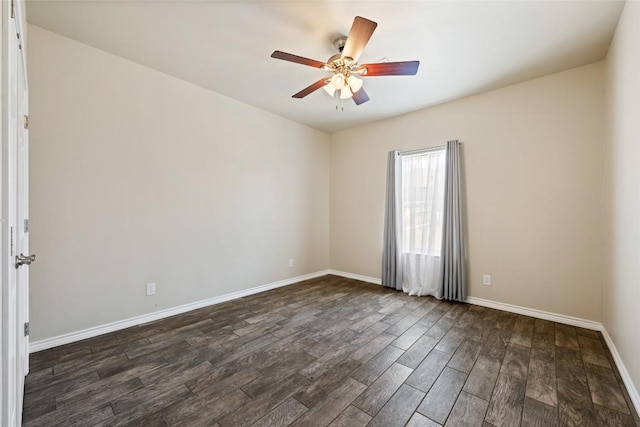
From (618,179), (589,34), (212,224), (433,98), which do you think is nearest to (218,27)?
(212,224)

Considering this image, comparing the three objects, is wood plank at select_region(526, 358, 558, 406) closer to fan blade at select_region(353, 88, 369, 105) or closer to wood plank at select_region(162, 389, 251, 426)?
wood plank at select_region(162, 389, 251, 426)

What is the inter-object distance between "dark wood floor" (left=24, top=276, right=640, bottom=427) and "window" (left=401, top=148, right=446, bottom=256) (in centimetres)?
115

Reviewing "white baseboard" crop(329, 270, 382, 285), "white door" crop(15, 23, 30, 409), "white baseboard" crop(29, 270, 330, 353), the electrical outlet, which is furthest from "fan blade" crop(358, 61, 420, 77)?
"white baseboard" crop(329, 270, 382, 285)

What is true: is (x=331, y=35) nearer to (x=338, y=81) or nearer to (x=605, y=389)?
(x=338, y=81)

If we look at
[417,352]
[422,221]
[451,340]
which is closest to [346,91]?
[422,221]

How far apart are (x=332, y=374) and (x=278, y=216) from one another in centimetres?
267

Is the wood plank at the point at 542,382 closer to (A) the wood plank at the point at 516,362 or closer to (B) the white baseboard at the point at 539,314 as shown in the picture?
(A) the wood plank at the point at 516,362

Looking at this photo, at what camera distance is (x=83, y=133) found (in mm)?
2477

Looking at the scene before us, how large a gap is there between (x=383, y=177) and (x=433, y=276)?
66.5 inches

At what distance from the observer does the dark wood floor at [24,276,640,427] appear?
1.58m

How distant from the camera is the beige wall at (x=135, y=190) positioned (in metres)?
2.31

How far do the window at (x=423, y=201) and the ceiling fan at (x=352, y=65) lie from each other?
1.74m

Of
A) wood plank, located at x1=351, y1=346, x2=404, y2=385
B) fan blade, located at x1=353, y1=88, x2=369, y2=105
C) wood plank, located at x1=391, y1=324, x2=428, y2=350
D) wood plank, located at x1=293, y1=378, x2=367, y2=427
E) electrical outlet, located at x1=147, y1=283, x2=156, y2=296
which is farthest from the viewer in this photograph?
electrical outlet, located at x1=147, y1=283, x2=156, y2=296

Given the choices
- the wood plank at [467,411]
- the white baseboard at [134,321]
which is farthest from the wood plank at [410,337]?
the white baseboard at [134,321]
